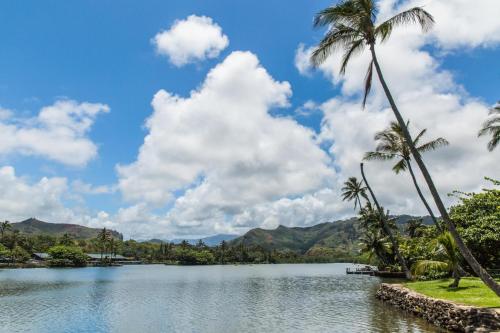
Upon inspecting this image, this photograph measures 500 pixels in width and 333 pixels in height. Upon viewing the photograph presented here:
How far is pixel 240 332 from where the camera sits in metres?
27.0

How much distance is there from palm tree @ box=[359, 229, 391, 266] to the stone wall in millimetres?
40151

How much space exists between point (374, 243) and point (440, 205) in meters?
57.2

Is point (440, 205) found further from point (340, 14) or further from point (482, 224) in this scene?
point (482, 224)

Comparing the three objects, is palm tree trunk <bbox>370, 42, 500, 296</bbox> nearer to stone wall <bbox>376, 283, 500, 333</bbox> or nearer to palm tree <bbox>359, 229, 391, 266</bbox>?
stone wall <bbox>376, 283, 500, 333</bbox>

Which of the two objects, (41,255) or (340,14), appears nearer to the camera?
(340,14)

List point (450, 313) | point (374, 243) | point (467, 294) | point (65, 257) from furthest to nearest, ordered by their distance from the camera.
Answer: point (65, 257) < point (374, 243) < point (467, 294) < point (450, 313)

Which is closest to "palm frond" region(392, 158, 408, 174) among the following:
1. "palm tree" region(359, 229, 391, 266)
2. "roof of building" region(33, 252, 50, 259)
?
"palm tree" region(359, 229, 391, 266)

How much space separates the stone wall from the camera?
792 inches

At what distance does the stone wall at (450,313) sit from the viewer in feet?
66.0

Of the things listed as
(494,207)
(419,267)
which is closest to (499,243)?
(494,207)

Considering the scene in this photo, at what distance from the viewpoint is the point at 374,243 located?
245ft

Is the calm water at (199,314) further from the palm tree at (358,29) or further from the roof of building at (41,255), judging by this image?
the roof of building at (41,255)

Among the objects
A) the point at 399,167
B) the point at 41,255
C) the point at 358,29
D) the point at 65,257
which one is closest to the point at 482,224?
the point at 399,167

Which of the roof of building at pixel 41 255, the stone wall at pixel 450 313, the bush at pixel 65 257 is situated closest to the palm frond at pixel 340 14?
the stone wall at pixel 450 313
